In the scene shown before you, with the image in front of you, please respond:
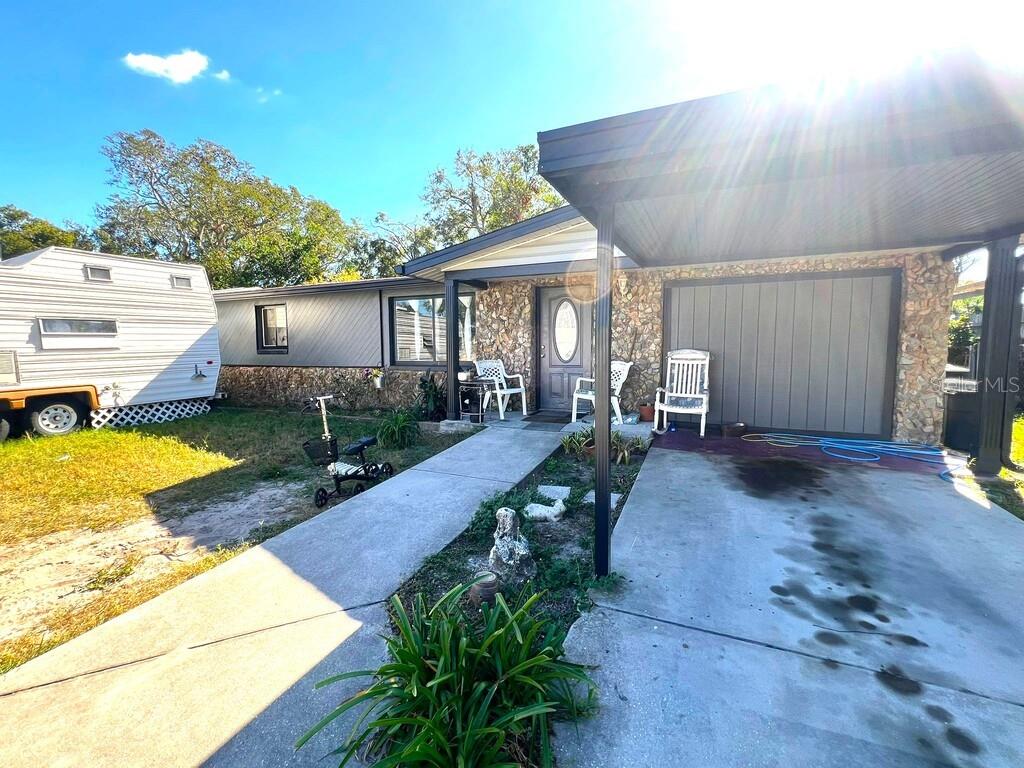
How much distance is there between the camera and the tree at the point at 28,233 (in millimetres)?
19109

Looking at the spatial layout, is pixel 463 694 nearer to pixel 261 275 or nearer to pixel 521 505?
pixel 521 505

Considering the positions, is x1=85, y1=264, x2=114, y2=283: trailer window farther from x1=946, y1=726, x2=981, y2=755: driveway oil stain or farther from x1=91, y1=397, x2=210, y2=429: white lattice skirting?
x1=946, y1=726, x2=981, y2=755: driveway oil stain

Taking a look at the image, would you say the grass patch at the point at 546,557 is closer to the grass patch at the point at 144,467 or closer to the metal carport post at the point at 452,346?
the grass patch at the point at 144,467

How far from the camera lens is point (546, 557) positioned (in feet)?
8.59

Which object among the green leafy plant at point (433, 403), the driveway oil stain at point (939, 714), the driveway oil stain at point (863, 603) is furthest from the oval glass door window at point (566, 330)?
the driveway oil stain at point (939, 714)

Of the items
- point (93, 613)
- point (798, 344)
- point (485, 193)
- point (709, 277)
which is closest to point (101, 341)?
point (93, 613)

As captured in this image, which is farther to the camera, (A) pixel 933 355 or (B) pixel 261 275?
(B) pixel 261 275

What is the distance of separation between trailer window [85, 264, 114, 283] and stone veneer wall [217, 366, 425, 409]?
10.6 ft

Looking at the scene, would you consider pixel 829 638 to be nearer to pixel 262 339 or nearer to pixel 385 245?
pixel 262 339

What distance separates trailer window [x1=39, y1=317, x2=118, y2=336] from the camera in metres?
6.29

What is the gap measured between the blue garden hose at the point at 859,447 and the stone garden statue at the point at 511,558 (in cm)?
380

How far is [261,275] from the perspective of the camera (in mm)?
15656

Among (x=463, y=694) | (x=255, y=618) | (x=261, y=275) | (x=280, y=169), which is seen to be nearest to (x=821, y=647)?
(x=463, y=694)

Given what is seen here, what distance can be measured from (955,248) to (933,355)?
45.2 inches
